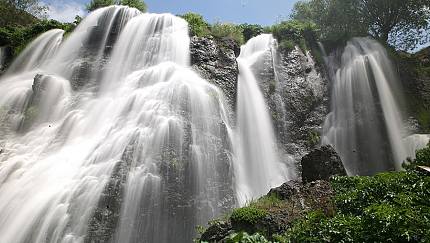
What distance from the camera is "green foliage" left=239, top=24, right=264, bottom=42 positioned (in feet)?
91.6

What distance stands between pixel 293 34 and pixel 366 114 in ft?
24.6

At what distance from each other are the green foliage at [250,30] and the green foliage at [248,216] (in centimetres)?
1898

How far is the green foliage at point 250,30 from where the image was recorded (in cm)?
2791

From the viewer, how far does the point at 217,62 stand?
20234mm

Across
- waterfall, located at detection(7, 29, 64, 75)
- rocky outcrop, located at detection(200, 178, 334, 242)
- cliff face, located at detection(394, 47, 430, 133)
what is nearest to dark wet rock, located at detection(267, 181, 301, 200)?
rocky outcrop, located at detection(200, 178, 334, 242)

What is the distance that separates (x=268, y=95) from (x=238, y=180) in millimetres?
6684

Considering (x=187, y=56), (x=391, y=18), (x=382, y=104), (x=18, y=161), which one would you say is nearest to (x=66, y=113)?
(x=18, y=161)

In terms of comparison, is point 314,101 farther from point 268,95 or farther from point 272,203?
point 272,203

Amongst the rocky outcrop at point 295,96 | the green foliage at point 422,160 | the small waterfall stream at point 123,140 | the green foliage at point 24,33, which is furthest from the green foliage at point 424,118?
the green foliage at point 24,33

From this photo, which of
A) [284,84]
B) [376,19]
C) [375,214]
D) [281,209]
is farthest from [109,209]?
[376,19]

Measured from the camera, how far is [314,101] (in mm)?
22188

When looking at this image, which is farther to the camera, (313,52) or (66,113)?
(313,52)

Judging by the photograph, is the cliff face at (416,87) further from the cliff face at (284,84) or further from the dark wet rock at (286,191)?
the dark wet rock at (286,191)

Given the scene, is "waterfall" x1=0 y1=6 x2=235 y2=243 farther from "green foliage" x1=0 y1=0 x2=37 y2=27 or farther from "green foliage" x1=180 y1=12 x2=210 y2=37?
"green foliage" x1=0 y1=0 x2=37 y2=27
